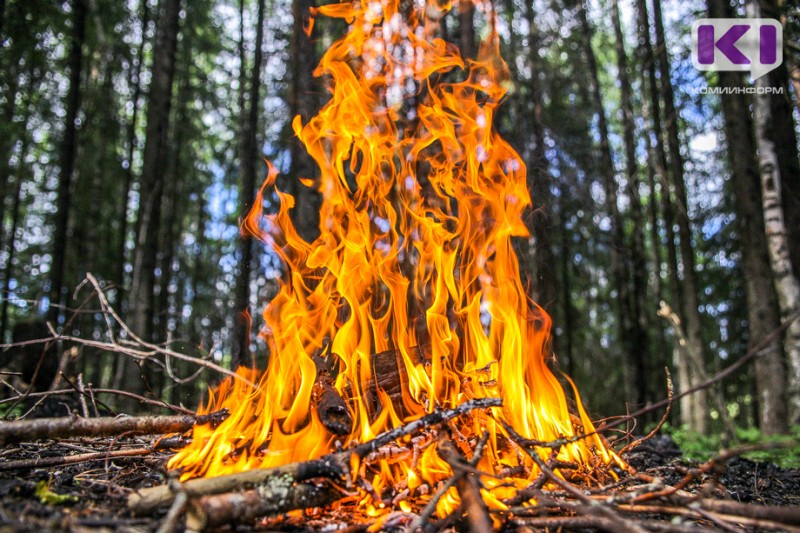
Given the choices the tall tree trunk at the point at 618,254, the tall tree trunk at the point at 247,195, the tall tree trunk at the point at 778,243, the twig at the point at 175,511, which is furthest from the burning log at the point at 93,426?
the tall tree trunk at the point at 618,254

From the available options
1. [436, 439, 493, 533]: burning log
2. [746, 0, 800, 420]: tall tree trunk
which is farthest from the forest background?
[436, 439, 493, 533]: burning log

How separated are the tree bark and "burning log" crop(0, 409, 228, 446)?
7.30m

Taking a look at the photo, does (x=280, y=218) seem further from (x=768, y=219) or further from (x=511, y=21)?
(x=511, y=21)

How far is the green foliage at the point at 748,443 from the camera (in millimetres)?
5504

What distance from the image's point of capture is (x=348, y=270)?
405cm

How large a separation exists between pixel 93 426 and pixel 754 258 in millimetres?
8892

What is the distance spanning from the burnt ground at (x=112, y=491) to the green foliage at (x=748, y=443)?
33 cm

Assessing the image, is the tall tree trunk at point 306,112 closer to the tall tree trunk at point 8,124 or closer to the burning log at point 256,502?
Result: the tall tree trunk at point 8,124

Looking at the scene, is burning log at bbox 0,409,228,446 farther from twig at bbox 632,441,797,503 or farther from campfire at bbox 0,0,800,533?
twig at bbox 632,441,797,503

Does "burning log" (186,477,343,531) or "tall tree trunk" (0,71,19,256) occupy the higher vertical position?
"tall tree trunk" (0,71,19,256)

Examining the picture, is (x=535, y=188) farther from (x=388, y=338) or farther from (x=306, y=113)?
(x=388, y=338)

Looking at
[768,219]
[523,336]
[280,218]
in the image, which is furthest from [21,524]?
[768,219]

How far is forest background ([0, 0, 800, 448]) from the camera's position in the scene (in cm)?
786

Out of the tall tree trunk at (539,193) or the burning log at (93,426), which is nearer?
the burning log at (93,426)
